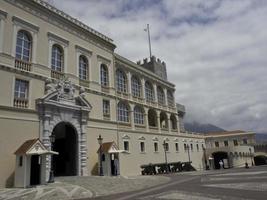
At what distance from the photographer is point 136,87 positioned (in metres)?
38.8

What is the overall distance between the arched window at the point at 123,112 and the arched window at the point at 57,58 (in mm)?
9948

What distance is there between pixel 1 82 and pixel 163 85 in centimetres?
2916

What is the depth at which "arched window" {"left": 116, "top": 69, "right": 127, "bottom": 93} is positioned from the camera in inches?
1379

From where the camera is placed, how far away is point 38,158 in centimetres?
2038

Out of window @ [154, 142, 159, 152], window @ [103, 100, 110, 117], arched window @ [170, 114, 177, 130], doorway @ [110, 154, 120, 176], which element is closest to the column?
doorway @ [110, 154, 120, 176]

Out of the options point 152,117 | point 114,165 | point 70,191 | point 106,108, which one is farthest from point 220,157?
point 70,191

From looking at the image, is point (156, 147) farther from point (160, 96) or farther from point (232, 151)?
point (232, 151)

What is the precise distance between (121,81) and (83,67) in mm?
7479

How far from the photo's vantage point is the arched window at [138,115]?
121ft

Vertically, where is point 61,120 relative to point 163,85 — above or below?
below

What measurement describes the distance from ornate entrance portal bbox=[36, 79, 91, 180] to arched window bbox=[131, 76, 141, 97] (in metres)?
11.6

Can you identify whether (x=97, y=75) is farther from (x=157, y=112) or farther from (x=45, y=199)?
(x=45, y=199)

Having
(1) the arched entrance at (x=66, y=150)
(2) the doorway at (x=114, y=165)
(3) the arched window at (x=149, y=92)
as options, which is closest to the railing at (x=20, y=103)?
(1) the arched entrance at (x=66, y=150)

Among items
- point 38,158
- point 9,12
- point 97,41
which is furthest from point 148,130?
point 9,12
